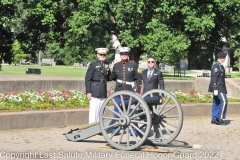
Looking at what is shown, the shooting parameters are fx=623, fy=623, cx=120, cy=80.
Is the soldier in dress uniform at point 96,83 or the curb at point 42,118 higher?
the soldier in dress uniform at point 96,83

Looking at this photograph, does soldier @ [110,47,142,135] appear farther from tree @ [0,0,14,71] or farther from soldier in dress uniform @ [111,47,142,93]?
tree @ [0,0,14,71]

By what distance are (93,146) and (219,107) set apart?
5645mm

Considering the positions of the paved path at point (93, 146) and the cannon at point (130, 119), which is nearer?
the paved path at point (93, 146)

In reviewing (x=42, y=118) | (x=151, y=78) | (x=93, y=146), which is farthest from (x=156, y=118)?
(x=42, y=118)

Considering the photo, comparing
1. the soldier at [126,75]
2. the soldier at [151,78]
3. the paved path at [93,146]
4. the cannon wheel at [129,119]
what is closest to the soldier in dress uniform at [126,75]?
the soldier at [126,75]

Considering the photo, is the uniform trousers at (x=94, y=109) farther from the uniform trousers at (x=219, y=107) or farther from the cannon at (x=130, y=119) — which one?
the uniform trousers at (x=219, y=107)

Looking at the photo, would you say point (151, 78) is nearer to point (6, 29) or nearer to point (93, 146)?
point (93, 146)

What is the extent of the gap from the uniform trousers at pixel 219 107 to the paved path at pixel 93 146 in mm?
1080

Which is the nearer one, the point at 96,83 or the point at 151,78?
the point at 96,83

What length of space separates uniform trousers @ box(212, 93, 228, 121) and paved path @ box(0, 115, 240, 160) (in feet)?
3.54

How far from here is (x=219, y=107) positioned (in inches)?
593

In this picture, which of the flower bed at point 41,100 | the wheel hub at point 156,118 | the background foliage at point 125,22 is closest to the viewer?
the wheel hub at point 156,118

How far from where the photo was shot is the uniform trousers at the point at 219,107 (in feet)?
49.0

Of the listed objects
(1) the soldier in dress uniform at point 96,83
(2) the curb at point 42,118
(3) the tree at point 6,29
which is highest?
(3) the tree at point 6,29
